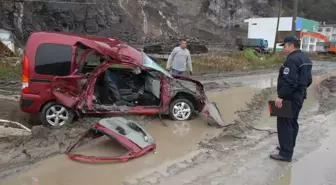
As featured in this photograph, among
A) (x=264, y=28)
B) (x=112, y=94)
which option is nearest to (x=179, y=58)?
(x=112, y=94)

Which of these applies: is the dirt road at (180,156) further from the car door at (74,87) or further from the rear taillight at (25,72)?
the rear taillight at (25,72)

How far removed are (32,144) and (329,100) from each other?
8477 millimetres

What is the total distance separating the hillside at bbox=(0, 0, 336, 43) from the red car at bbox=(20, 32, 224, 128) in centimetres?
2916

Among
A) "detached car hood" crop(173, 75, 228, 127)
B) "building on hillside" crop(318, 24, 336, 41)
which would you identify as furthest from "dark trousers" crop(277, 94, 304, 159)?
"building on hillside" crop(318, 24, 336, 41)

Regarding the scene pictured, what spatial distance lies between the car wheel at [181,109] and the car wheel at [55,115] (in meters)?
1.99

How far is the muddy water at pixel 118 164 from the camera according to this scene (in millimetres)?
4125

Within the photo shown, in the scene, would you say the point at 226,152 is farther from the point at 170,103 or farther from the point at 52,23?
the point at 52,23

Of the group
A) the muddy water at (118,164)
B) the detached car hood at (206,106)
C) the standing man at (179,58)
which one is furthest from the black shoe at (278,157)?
the standing man at (179,58)

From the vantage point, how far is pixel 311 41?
54531 mm

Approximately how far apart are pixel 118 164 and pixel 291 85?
2567 mm

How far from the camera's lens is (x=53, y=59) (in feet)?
20.0

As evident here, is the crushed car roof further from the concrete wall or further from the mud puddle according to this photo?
the concrete wall

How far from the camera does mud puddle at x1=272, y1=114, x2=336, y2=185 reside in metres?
4.29

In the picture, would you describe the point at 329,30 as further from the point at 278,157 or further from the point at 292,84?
the point at 292,84
